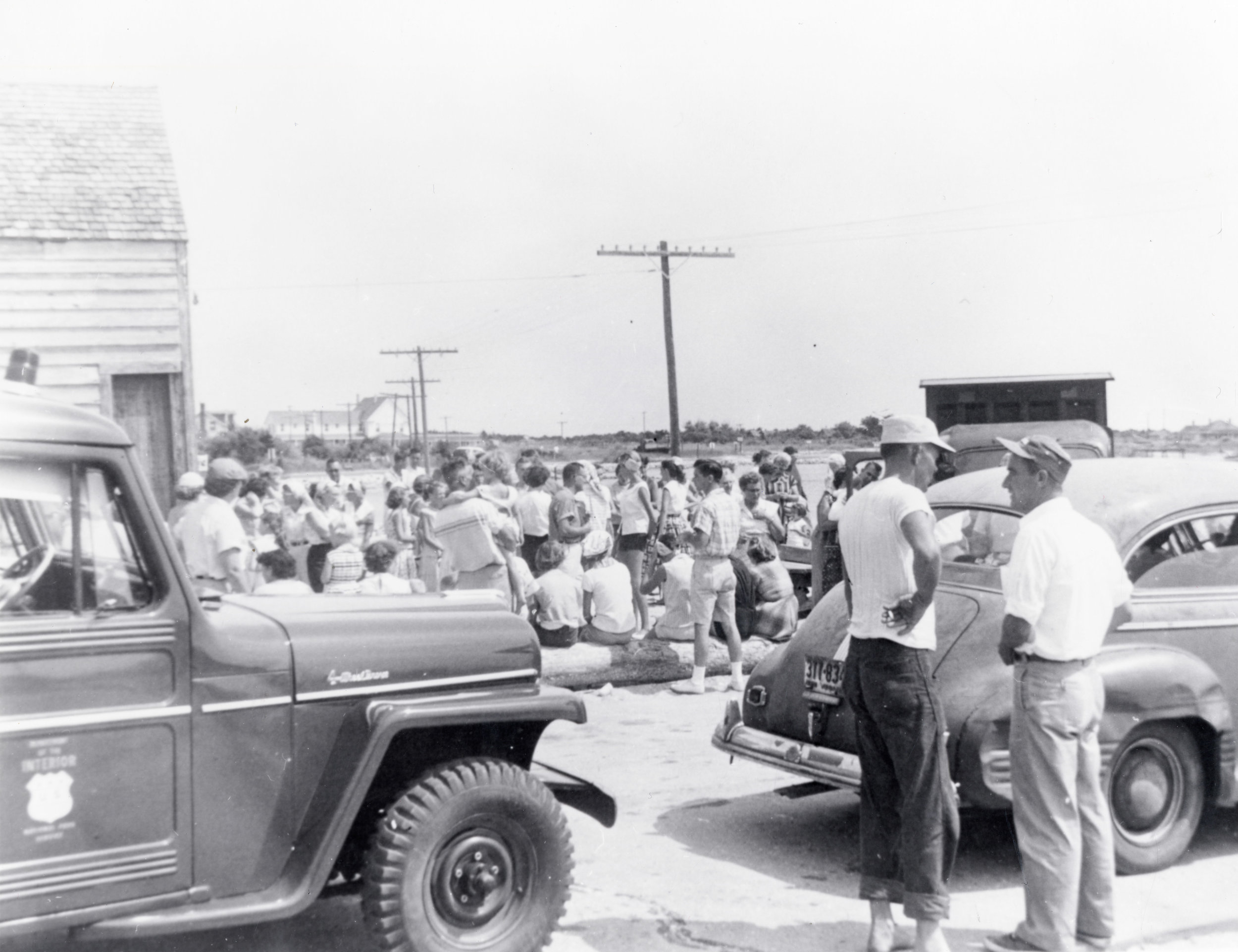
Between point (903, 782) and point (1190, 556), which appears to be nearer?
point (903, 782)

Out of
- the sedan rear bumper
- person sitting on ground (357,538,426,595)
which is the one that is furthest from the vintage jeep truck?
person sitting on ground (357,538,426,595)

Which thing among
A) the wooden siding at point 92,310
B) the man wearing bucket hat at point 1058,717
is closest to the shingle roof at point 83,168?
the wooden siding at point 92,310

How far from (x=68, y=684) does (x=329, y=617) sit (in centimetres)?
92

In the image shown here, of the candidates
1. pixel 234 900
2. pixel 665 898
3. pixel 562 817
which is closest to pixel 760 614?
pixel 665 898

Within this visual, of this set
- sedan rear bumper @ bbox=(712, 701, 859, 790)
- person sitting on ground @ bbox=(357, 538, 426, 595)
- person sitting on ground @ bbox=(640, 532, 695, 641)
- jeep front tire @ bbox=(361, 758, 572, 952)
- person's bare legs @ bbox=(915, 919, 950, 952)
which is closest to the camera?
jeep front tire @ bbox=(361, 758, 572, 952)

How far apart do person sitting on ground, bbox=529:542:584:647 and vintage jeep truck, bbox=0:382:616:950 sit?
4929 millimetres

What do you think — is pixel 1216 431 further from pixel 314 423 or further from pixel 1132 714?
pixel 314 423

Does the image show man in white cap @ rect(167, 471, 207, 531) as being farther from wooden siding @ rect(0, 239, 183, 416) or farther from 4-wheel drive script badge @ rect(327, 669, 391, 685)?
wooden siding @ rect(0, 239, 183, 416)

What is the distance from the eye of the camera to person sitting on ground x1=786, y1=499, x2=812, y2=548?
13148 millimetres

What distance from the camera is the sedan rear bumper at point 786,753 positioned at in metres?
5.20

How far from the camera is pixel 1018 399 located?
55.7 feet

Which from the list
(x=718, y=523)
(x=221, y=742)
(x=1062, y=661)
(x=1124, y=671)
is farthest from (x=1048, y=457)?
(x=718, y=523)

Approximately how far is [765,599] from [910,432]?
18.9 feet

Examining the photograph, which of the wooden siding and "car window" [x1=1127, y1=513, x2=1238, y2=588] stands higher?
the wooden siding
